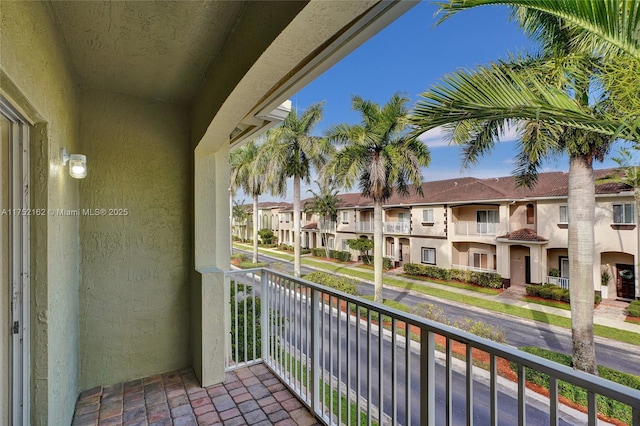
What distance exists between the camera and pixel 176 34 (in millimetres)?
1911

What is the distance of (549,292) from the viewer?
12.6m

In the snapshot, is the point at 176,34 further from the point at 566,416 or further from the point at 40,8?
the point at 566,416

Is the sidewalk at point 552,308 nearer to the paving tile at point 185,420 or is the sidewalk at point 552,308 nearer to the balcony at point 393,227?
the balcony at point 393,227

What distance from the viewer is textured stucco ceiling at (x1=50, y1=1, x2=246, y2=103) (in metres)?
1.67

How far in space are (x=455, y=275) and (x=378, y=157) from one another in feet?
28.9

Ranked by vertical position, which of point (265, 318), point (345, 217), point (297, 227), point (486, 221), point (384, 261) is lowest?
point (384, 261)

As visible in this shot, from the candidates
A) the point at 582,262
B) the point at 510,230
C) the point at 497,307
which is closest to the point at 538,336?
the point at 497,307

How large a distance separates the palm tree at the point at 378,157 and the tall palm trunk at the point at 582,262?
5172mm

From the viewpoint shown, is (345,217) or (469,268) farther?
(345,217)

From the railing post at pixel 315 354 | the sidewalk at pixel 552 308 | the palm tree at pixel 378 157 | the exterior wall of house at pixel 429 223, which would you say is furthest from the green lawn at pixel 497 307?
the railing post at pixel 315 354

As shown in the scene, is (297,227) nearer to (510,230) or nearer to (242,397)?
(510,230)

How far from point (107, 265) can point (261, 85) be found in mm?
2415

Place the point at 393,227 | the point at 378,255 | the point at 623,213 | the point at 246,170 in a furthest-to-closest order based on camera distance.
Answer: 1. the point at 393,227
2. the point at 246,170
3. the point at 378,255
4. the point at 623,213

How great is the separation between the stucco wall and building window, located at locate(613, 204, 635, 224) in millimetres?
14153
